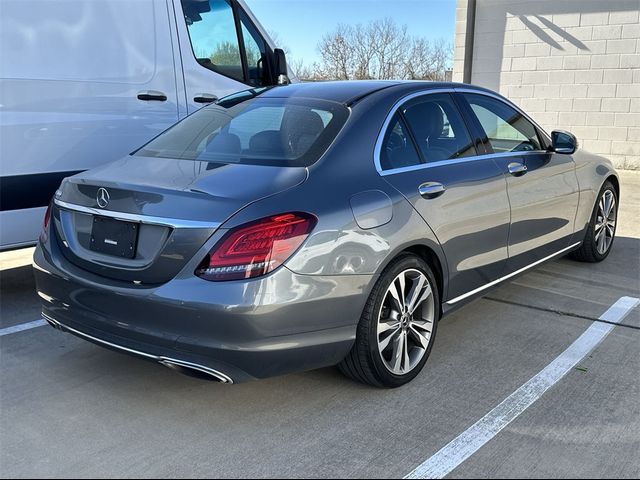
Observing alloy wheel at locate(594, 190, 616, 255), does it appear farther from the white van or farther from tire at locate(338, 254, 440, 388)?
the white van

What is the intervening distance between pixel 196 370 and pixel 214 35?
3.77 m

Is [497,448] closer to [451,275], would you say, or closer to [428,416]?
[428,416]

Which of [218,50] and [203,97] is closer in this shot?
[203,97]

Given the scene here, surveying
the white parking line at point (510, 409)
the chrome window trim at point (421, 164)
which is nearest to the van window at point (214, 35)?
the chrome window trim at point (421, 164)

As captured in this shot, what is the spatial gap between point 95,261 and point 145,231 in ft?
1.18

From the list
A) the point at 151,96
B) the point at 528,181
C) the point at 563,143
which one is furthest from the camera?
the point at 151,96

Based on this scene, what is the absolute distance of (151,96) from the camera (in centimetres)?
510

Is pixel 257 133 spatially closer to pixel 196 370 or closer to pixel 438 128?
pixel 438 128

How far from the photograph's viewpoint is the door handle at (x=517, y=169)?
4.21 metres

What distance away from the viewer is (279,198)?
284 centimetres

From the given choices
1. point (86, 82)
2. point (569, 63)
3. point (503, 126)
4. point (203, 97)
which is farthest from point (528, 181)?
point (569, 63)

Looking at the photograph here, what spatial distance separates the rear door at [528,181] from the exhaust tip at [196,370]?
2253 millimetres

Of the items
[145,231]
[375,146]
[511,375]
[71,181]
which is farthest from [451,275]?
[71,181]

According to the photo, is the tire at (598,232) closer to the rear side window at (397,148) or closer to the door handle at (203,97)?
the rear side window at (397,148)
